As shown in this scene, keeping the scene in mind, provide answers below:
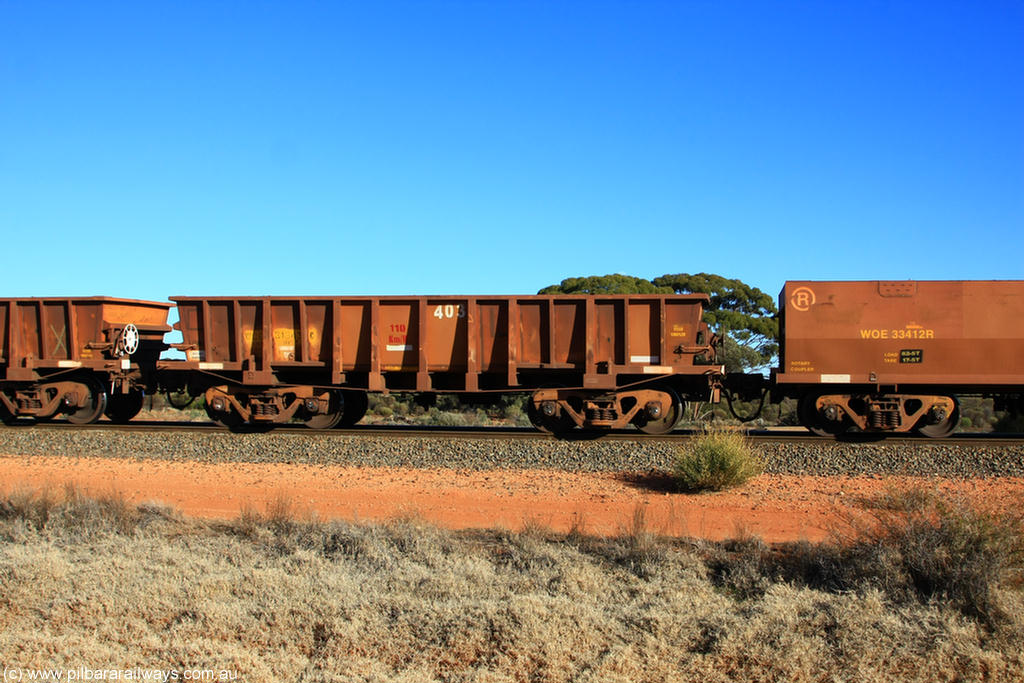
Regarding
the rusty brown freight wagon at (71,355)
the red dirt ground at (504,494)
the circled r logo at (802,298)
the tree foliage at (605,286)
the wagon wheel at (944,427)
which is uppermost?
the tree foliage at (605,286)

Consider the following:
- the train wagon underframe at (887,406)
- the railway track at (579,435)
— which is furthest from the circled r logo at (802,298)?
the railway track at (579,435)

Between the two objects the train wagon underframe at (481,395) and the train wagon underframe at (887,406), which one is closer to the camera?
the train wagon underframe at (887,406)

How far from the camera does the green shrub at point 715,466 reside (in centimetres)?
1062

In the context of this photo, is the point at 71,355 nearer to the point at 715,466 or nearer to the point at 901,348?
the point at 715,466

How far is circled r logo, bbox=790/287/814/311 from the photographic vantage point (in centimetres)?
1415

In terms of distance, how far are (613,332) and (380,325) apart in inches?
184

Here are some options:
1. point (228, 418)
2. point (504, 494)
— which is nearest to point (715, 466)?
point (504, 494)

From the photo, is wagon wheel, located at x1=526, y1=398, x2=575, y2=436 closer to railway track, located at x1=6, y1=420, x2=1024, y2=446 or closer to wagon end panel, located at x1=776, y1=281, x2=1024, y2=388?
railway track, located at x1=6, y1=420, x2=1024, y2=446

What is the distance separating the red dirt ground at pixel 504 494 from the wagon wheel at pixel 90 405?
367 cm

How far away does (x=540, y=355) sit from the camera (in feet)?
48.6

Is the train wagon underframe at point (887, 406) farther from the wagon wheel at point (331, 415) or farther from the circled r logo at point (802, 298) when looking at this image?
the wagon wheel at point (331, 415)

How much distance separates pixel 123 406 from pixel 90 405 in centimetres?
116

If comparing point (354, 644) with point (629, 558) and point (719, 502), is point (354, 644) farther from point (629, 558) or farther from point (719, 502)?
point (719, 502)

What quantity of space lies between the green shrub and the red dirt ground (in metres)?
0.19
